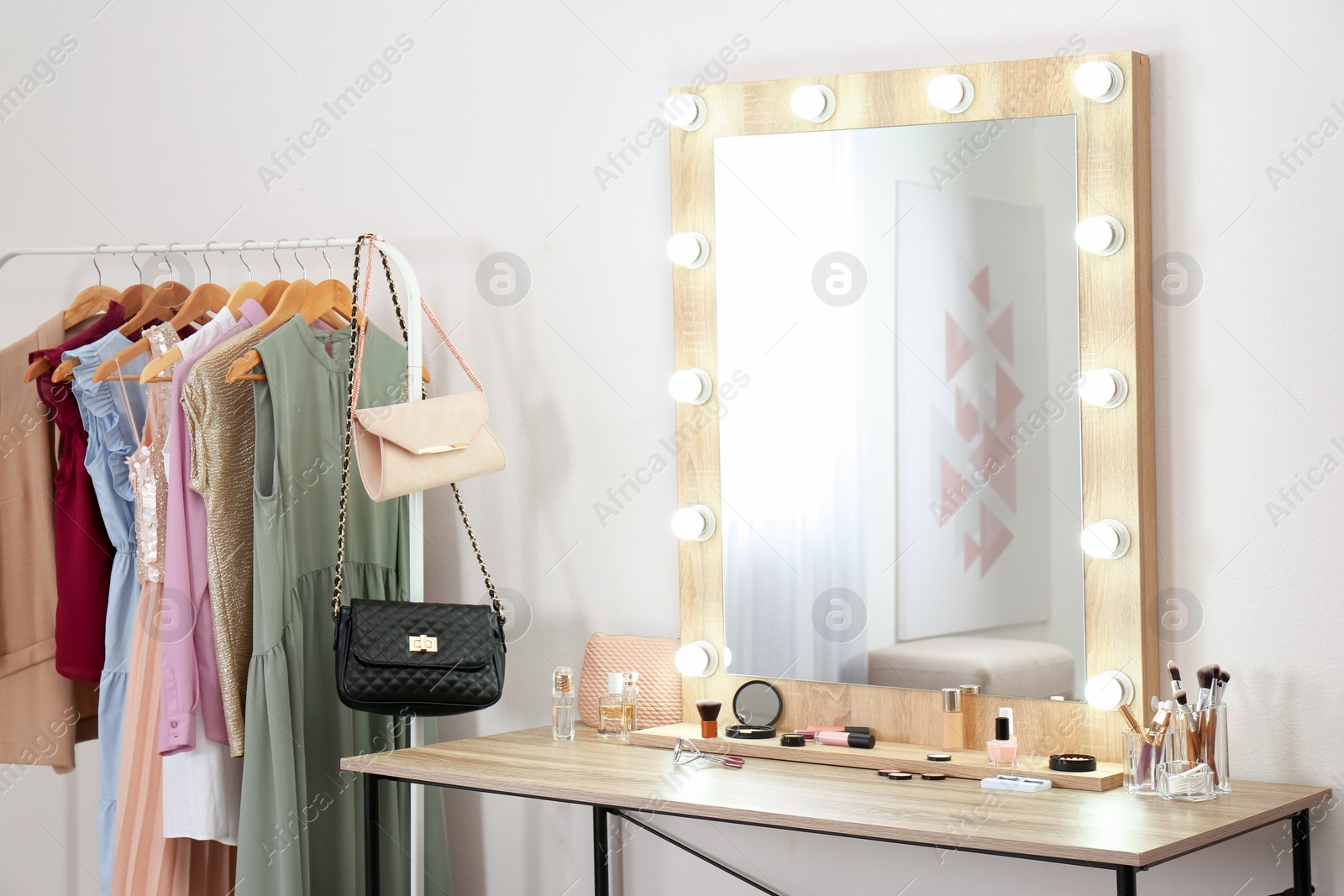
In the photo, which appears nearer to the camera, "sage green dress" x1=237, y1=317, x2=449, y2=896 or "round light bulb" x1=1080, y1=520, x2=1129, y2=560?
"round light bulb" x1=1080, y1=520, x2=1129, y2=560

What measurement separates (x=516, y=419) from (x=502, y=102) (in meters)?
0.67

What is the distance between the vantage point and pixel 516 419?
108 inches

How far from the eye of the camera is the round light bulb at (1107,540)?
2.08 meters

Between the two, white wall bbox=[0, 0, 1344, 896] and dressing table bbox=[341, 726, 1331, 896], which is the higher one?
white wall bbox=[0, 0, 1344, 896]

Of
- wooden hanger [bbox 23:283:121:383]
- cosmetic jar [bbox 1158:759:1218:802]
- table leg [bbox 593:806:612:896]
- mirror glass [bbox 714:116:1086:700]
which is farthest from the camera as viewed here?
wooden hanger [bbox 23:283:121:383]

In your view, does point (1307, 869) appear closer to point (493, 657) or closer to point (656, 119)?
point (493, 657)

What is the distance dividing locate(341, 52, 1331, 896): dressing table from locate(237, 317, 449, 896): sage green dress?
0.26m

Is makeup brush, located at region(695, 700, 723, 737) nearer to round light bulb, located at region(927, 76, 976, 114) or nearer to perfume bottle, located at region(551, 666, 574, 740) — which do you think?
perfume bottle, located at region(551, 666, 574, 740)

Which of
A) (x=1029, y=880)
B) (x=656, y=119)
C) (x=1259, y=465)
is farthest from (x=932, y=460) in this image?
(x=656, y=119)

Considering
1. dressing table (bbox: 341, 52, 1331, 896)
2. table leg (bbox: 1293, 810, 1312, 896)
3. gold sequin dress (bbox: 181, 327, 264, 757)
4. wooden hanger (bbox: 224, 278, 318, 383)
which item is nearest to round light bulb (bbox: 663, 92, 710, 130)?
dressing table (bbox: 341, 52, 1331, 896)

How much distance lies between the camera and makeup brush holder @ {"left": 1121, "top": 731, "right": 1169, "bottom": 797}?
1.94m

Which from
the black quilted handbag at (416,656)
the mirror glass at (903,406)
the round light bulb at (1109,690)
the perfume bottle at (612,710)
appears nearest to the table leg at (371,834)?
the black quilted handbag at (416,656)

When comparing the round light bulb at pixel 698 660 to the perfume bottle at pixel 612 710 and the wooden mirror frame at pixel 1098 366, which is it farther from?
the wooden mirror frame at pixel 1098 366

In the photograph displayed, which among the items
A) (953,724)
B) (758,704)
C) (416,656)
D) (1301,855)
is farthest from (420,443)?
(1301,855)
